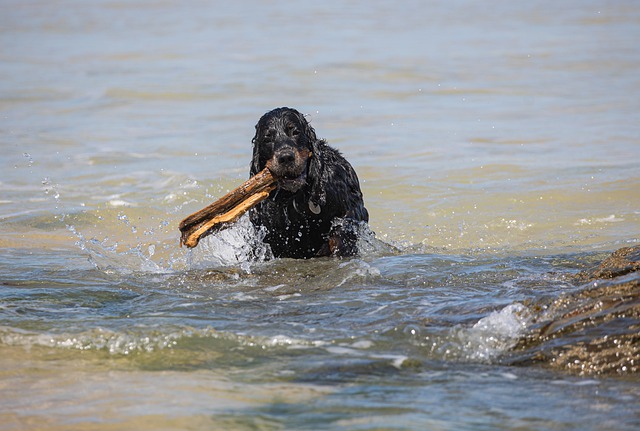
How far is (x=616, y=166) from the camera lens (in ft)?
36.2

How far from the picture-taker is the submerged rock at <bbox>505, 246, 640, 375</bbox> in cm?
443

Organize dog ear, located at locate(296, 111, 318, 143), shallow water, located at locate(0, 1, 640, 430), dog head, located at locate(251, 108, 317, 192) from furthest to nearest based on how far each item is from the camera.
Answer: dog ear, located at locate(296, 111, 318, 143)
dog head, located at locate(251, 108, 317, 192)
shallow water, located at locate(0, 1, 640, 430)

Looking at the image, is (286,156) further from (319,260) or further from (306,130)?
(319,260)

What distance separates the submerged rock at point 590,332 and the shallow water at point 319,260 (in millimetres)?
79

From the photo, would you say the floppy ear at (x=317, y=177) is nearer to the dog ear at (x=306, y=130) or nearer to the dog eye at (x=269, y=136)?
the dog ear at (x=306, y=130)

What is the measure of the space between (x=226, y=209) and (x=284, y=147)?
1.88ft

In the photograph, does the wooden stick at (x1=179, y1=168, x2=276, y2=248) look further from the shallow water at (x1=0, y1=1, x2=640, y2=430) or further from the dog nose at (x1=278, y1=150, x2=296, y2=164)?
the shallow water at (x1=0, y1=1, x2=640, y2=430)

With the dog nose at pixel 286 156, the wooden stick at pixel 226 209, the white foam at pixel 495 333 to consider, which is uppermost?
the dog nose at pixel 286 156

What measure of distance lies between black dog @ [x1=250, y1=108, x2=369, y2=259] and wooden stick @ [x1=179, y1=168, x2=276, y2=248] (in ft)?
0.38

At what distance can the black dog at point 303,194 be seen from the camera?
666 cm

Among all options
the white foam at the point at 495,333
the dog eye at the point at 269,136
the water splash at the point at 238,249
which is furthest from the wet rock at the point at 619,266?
the water splash at the point at 238,249

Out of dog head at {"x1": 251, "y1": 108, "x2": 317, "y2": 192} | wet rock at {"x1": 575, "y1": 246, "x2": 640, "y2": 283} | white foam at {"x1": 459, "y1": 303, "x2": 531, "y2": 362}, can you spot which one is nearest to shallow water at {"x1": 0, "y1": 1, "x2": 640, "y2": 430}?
white foam at {"x1": 459, "y1": 303, "x2": 531, "y2": 362}

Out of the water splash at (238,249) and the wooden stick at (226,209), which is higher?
the wooden stick at (226,209)

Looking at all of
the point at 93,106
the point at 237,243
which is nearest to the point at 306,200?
the point at 237,243
